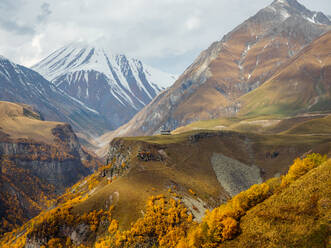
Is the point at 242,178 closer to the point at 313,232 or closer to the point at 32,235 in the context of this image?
the point at 32,235

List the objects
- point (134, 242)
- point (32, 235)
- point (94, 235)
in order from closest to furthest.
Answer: point (134, 242) < point (94, 235) < point (32, 235)

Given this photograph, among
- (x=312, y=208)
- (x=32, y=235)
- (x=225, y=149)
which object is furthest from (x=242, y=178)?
(x=312, y=208)

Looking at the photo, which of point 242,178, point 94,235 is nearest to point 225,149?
point 242,178

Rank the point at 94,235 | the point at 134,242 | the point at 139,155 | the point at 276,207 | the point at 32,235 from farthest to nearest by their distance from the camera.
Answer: the point at 139,155 < the point at 32,235 < the point at 94,235 < the point at 134,242 < the point at 276,207

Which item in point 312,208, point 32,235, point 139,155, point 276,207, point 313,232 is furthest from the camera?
point 139,155

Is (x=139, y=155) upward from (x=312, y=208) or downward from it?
upward

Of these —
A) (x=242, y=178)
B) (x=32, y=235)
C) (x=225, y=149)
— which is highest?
(x=32, y=235)

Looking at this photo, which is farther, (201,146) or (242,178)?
(201,146)

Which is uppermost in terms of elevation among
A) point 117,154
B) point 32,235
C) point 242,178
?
point 117,154

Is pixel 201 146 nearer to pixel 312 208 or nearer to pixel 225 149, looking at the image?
pixel 225 149
